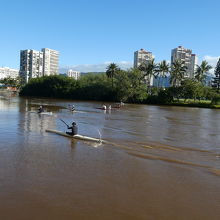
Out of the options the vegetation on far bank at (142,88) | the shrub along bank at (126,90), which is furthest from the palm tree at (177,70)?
the shrub along bank at (126,90)

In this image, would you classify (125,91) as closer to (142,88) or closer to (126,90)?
(126,90)

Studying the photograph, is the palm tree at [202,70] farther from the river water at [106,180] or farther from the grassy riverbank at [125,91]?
the river water at [106,180]

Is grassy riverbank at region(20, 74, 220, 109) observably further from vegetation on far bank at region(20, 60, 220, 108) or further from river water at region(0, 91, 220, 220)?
river water at region(0, 91, 220, 220)

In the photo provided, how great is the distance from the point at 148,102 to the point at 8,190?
8635 centimetres

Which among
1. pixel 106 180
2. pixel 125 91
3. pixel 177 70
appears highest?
pixel 177 70

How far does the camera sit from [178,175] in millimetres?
12758

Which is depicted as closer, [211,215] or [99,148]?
[211,215]

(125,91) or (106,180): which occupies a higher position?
(125,91)

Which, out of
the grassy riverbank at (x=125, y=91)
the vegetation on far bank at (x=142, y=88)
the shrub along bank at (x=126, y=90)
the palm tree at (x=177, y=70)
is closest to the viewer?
the grassy riverbank at (x=125, y=91)

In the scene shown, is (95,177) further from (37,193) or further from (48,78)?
(48,78)

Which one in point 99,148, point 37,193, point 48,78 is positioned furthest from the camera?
point 48,78

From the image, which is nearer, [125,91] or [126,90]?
[126,90]

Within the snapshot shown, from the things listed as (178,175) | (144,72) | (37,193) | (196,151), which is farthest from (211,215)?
(144,72)

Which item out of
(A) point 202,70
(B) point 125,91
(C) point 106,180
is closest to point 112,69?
(B) point 125,91
